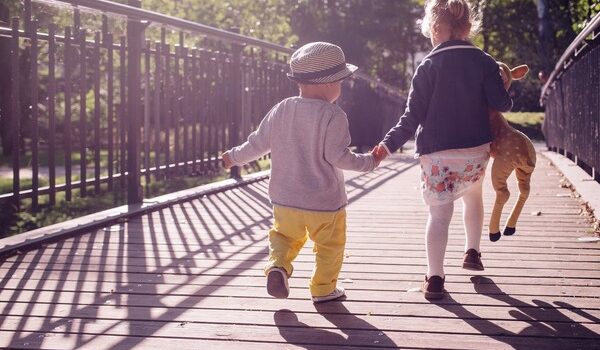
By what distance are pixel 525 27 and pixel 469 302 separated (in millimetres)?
33419

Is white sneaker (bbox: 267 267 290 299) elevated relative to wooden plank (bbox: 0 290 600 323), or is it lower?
elevated

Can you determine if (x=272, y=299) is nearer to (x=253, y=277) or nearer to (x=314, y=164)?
(x=253, y=277)

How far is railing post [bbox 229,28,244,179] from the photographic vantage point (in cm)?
918

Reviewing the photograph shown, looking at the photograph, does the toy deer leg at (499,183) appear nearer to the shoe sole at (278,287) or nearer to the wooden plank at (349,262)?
the wooden plank at (349,262)

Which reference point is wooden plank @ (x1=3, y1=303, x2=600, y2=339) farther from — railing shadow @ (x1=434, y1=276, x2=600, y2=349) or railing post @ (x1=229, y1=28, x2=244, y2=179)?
railing post @ (x1=229, y1=28, x2=244, y2=179)

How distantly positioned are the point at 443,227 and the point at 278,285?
843 millimetres

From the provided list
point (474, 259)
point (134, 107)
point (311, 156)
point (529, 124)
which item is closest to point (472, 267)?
point (474, 259)

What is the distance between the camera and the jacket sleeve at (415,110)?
4.04 metres

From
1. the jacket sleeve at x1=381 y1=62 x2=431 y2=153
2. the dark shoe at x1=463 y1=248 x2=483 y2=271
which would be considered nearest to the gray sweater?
the jacket sleeve at x1=381 y1=62 x2=431 y2=153

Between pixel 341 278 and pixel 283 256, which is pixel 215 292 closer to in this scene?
pixel 283 256

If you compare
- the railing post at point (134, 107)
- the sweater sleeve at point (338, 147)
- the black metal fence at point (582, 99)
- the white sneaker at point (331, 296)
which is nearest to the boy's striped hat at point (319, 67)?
the sweater sleeve at point (338, 147)

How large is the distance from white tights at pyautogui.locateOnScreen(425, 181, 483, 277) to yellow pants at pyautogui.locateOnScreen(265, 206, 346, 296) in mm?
407

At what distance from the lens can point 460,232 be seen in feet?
19.1

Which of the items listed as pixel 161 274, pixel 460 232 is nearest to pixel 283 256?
pixel 161 274
